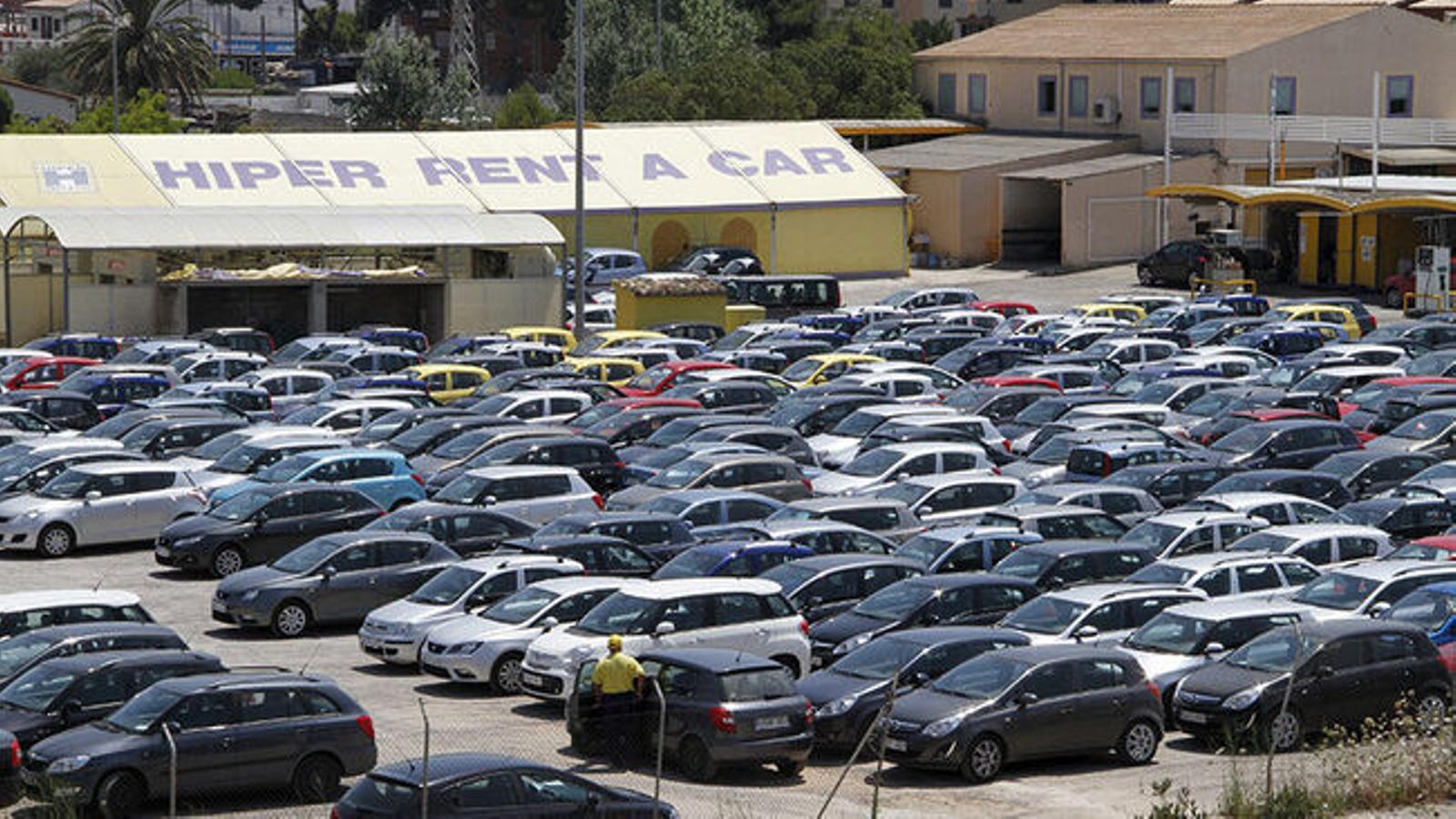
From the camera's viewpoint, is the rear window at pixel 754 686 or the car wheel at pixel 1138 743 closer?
the rear window at pixel 754 686

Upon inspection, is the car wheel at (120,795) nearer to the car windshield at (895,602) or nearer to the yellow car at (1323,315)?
the car windshield at (895,602)

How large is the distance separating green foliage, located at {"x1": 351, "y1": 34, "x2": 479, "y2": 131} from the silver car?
70.8 m

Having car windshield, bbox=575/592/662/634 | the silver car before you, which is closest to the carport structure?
the silver car

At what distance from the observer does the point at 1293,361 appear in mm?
43812

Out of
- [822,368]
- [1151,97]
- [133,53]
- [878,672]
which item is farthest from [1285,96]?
[878,672]

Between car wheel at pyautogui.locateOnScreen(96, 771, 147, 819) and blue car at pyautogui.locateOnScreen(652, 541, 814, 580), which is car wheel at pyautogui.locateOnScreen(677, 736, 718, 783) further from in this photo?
blue car at pyautogui.locateOnScreen(652, 541, 814, 580)

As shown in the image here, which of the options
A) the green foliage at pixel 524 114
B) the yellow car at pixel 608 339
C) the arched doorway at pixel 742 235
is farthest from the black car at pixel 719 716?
the green foliage at pixel 524 114

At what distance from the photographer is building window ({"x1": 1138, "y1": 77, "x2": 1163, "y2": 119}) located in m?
75.8

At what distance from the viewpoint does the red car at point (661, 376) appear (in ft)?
139

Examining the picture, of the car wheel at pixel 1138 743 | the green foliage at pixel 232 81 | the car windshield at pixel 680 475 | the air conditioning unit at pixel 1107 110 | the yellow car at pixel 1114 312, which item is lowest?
the car wheel at pixel 1138 743

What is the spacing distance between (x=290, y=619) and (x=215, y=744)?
25.6 feet

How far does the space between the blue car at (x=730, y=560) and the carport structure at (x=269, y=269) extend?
26832mm

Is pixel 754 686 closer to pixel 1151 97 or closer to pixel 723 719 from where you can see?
pixel 723 719

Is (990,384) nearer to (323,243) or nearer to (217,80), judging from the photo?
(323,243)
